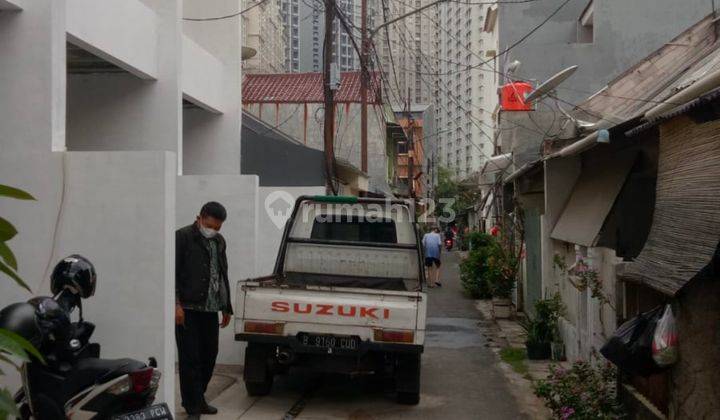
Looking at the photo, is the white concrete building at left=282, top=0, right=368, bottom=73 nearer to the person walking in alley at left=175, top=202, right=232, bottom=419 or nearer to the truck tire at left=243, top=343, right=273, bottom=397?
the truck tire at left=243, top=343, right=273, bottom=397

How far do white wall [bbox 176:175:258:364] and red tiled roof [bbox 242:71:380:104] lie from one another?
1801 cm

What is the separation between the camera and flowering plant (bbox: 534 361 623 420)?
253 inches

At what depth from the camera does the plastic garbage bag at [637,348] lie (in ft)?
17.2

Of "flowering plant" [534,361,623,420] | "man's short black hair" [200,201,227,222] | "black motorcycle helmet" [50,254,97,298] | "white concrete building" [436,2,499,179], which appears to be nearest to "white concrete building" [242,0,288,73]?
"white concrete building" [436,2,499,179]

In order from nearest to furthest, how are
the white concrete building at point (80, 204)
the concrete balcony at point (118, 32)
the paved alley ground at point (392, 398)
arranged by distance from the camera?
the white concrete building at point (80, 204) → the paved alley ground at point (392, 398) → the concrete balcony at point (118, 32)

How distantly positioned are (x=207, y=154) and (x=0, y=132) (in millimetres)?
7694

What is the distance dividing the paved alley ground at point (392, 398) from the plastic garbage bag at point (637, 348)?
293cm

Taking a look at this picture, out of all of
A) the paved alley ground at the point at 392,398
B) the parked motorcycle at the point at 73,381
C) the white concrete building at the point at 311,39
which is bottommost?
the paved alley ground at the point at 392,398

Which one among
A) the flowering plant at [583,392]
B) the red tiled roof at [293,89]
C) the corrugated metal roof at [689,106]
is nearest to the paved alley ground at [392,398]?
the flowering plant at [583,392]

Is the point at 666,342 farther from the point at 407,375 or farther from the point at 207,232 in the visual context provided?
the point at 207,232

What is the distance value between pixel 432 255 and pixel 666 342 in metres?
17.5

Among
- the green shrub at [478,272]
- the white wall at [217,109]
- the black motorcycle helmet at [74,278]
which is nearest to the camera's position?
the black motorcycle helmet at [74,278]

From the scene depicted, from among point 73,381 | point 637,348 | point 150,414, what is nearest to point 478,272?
point 637,348

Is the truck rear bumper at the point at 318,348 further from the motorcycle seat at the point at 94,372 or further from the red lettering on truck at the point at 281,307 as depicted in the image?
the motorcycle seat at the point at 94,372
